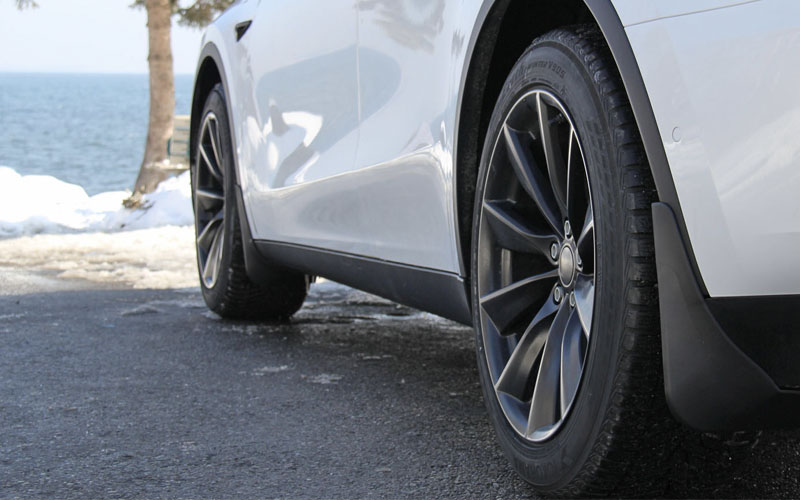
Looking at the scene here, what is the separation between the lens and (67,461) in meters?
2.41

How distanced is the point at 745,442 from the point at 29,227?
863 cm

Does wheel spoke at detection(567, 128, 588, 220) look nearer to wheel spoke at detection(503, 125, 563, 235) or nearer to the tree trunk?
wheel spoke at detection(503, 125, 563, 235)

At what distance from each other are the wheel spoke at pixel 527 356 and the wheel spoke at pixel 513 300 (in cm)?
5

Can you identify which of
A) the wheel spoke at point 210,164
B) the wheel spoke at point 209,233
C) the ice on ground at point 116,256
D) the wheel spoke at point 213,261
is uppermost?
the wheel spoke at point 210,164

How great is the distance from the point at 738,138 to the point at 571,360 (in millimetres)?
596

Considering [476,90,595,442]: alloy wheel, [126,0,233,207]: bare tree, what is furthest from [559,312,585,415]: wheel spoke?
[126,0,233,207]: bare tree

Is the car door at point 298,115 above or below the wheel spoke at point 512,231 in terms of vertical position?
above

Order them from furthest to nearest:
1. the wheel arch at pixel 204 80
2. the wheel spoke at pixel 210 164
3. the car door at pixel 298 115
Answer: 1. the wheel spoke at pixel 210 164
2. the wheel arch at pixel 204 80
3. the car door at pixel 298 115

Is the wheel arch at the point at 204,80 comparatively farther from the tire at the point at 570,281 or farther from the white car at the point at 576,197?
the tire at the point at 570,281

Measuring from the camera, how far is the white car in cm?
155

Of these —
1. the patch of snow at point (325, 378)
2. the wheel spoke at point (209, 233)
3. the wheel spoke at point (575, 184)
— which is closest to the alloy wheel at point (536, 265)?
the wheel spoke at point (575, 184)

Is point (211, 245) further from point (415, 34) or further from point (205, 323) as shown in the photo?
point (415, 34)

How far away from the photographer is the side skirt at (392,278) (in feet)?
8.27

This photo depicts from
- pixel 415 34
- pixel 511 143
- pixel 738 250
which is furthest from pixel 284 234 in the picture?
pixel 738 250
